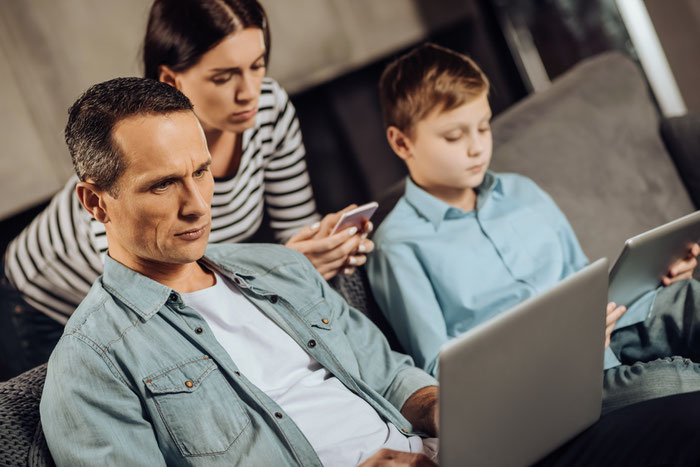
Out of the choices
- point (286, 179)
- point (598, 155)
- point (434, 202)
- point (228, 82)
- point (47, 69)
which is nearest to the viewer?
point (47, 69)

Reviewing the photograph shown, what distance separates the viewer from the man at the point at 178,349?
3.01ft

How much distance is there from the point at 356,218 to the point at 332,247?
73mm

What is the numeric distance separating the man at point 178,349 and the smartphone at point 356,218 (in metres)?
0.19

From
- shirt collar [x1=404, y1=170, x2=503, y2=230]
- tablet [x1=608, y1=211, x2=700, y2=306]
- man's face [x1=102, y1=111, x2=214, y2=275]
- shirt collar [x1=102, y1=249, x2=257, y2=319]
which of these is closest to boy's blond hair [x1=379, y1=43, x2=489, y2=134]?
shirt collar [x1=404, y1=170, x2=503, y2=230]

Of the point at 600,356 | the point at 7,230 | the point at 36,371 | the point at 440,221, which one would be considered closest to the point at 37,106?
the point at 7,230

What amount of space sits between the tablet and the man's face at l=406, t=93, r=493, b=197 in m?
0.36

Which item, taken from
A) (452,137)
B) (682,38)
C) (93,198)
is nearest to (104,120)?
(93,198)

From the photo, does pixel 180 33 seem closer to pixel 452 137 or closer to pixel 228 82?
pixel 228 82

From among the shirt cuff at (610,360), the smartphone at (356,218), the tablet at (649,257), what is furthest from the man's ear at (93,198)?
the shirt cuff at (610,360)

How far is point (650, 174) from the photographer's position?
1.89 m

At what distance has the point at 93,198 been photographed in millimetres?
987

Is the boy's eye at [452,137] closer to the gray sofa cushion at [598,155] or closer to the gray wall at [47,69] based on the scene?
the gray sofa cushion at [598,155]

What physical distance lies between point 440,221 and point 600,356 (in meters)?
0.54

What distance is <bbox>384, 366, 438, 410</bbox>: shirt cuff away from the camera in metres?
1.20
